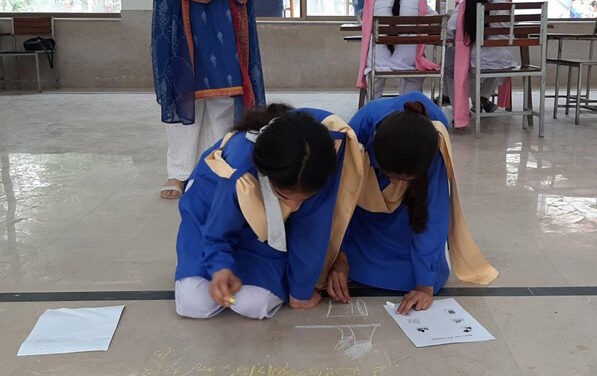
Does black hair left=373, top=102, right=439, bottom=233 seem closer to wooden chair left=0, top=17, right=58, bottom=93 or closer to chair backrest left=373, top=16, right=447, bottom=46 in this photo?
chair backrest left=373, top=16, right=447, bottom=46

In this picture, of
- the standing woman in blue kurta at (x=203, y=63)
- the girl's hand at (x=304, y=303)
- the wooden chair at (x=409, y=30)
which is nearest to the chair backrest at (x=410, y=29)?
the wooden chair at (x=409, y=30)

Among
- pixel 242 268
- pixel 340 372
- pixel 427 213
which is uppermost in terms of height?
pixel 427 213

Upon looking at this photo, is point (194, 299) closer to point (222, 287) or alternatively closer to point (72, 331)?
point (222, 287)

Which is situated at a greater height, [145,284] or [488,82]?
[488,82]

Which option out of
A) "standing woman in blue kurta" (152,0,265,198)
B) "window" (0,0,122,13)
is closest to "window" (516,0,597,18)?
"window" (0,0,122,13)

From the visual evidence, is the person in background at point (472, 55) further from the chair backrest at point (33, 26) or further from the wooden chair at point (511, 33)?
the chair backrest at point (33, 26)

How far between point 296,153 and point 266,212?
228 millimetres

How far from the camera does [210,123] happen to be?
113 inches

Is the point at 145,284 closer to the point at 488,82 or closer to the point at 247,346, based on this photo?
the point at 247,346

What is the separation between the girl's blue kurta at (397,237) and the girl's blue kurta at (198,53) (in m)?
1.07

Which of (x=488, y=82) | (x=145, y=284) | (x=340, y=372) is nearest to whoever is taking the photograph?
(x=340, y=372)

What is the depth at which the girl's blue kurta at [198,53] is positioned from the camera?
8.64 ft

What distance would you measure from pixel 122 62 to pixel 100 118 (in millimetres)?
2602

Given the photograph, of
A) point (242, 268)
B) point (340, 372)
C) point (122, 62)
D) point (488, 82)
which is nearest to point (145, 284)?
point (242, 268)
